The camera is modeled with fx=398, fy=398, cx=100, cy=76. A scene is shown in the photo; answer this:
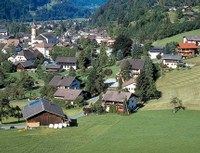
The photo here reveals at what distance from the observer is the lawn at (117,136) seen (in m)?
27.4

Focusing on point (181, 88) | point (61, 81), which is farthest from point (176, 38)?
point (61, 81)

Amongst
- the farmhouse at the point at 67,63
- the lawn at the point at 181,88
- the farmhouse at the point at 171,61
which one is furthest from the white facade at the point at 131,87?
the farmhouse at the point at 67,63

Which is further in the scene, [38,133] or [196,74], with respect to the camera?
[196,74]

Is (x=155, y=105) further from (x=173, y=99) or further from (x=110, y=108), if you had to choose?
(x=110, y=108)

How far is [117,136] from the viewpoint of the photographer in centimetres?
3084

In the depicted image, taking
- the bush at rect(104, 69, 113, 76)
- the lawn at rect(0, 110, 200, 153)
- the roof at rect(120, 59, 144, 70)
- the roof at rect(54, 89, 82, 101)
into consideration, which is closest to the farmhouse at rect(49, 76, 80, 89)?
the roof at rect(54, 89, 82, 101)

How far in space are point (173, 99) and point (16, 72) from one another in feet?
111

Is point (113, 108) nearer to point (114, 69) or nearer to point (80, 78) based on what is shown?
point (80, 78)

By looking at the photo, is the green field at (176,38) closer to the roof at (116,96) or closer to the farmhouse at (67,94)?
the farmhouse at (67,94)

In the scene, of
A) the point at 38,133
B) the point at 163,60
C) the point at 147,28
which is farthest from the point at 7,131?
the point at 147,28

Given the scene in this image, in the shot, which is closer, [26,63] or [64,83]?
[64,83]

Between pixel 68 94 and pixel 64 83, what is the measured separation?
525 centimetres

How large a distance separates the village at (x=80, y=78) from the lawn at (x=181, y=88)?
200 centimetres

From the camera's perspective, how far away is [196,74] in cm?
5125
